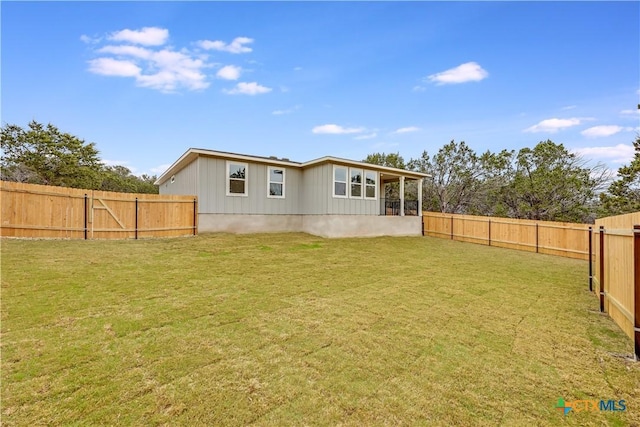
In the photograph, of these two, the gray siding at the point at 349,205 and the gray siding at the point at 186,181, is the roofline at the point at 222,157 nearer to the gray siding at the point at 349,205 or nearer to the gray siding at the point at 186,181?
the gray siding at the point at 186,181

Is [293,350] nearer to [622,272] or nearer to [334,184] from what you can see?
[622,272]

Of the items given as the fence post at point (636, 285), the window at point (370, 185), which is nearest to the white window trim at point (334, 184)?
the window at point (370, 185)

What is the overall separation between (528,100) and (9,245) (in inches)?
Result: 796

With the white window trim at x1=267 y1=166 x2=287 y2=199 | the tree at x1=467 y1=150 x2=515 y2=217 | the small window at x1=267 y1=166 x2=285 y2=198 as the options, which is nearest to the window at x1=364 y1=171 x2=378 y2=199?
the white window trim at x1=267 y1=166 x2=287 y2=199

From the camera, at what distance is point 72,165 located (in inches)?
891

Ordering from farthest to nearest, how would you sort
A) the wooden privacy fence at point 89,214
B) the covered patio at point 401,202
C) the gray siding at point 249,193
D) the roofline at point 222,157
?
the covered patio at point 401,202 < the gray siding at point 249,193 < the roofline at point 222,157 < the wooden privacy fence at point 89,214

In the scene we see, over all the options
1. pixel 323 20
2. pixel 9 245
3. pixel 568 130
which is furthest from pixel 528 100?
pixel 9 245

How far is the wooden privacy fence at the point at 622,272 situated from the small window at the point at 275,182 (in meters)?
11.3

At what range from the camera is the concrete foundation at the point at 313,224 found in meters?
12.1

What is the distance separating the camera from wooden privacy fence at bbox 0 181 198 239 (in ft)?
25.9

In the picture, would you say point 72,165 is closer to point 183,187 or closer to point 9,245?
point 183,187

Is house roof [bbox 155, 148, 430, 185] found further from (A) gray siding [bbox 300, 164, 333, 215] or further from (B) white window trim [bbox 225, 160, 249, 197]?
(A) gray siding [bbox 300, 164, 333, 215]

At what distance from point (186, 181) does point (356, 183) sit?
843cm

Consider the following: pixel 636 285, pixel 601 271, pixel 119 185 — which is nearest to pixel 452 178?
pixel 601 271
